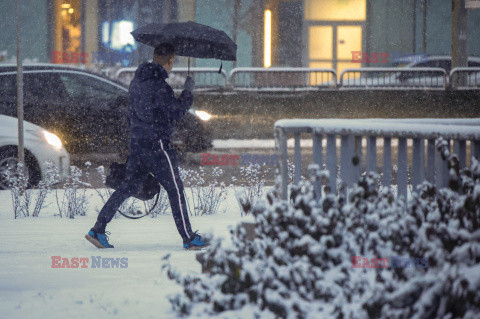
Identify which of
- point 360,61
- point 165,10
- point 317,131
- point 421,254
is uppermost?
point 165,10

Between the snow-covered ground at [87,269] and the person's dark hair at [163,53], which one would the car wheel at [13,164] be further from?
the person's dark hair at [163,53]

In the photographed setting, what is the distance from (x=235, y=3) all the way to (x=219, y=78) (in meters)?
5.26

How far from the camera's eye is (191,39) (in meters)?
5.63

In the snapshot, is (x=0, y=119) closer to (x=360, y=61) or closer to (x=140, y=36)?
(x=140, y=36)

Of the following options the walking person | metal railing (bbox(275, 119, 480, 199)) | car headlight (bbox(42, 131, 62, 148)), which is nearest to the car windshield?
car headlight (bbox(42, 131, 62, 148))

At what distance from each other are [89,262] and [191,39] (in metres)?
2.06

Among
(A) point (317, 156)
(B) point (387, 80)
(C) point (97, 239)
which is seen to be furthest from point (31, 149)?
(B) point (387, 80)

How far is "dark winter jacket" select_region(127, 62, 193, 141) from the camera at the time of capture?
504cm

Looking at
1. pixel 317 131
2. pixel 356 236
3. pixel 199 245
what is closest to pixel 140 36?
pixel 199 245

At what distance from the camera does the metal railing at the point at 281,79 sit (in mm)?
19062

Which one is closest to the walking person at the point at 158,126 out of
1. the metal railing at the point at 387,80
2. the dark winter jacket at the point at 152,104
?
the dark winter jacket at the point at 152,104

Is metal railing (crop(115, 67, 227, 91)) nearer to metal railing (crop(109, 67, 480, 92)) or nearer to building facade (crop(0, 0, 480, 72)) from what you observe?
metal railing (crop(109, 67, 480, 92))

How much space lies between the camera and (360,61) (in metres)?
24.9

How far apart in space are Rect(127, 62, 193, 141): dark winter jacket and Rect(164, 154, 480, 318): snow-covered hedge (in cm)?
167
